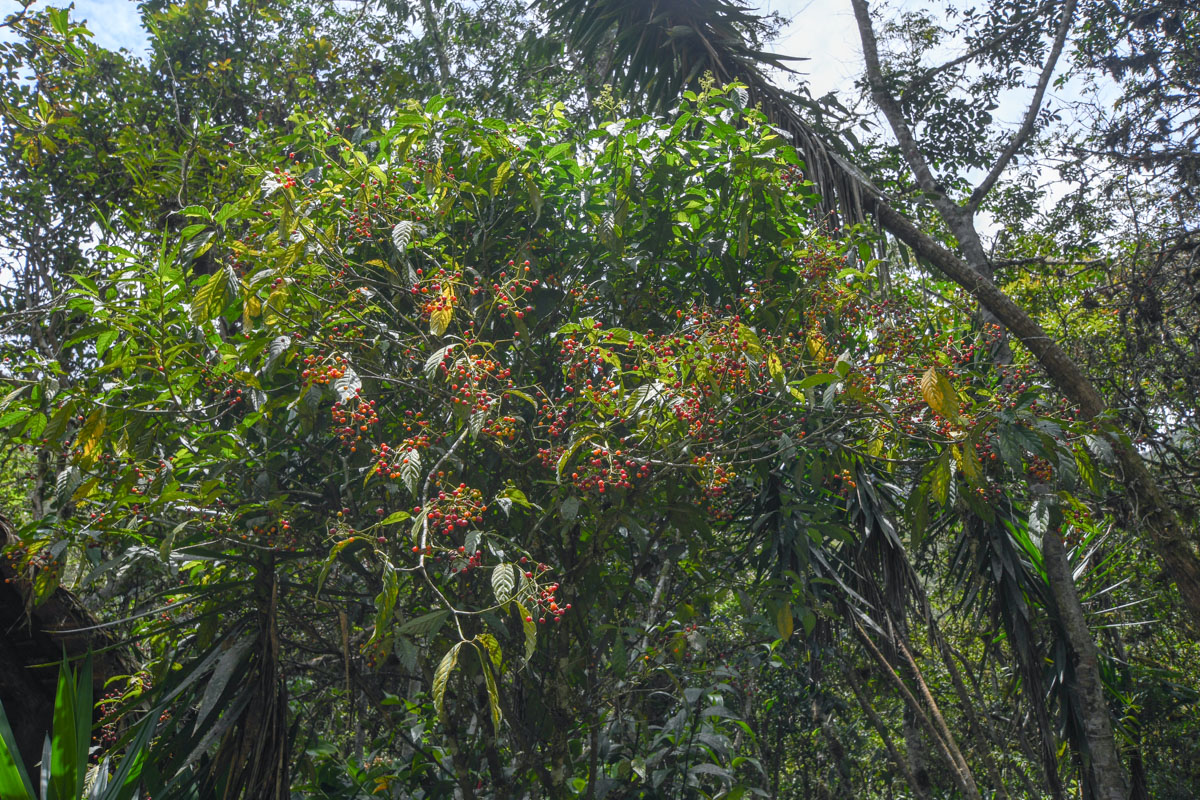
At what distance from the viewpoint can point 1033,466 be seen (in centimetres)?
279

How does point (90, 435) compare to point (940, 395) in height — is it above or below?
above

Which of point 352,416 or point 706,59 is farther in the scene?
point 706,59

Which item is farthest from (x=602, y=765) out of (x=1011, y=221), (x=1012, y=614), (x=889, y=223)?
(x=1011, y=221)

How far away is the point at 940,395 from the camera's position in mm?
2027

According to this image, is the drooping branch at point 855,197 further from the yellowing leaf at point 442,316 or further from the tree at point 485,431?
the yellowing leaf at point 442,316

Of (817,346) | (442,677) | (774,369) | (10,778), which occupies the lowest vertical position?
(10,778)

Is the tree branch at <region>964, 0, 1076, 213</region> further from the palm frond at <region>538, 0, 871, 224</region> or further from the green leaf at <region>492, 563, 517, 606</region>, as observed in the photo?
the green leaf at <region>492, 563, 517, 606</region>

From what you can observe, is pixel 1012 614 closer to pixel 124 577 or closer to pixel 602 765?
pixel 602 765

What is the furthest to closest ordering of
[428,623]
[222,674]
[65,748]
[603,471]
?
1. [603,471]
2. [222,674]
3. [428,623]
4. [65,748]

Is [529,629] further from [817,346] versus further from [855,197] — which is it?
[855,197]

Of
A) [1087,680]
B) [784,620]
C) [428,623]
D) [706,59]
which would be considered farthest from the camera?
[706,59]

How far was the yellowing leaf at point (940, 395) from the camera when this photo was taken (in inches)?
79.4

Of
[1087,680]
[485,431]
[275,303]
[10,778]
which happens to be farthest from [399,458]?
[1087,680]

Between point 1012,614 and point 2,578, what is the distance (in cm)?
492
